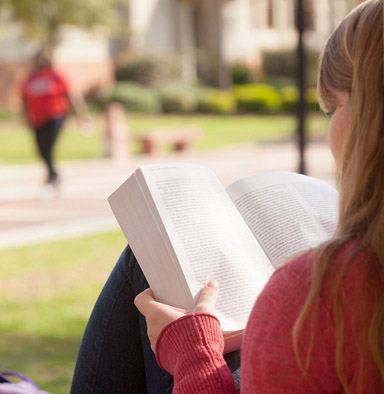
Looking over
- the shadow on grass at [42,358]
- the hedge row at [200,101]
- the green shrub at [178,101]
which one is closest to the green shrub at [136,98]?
the hedge row at [200,101]

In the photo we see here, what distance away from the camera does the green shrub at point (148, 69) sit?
79.3ft

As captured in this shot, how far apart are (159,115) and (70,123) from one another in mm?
3414

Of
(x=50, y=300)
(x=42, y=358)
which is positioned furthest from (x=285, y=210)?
(x=50, y=300)

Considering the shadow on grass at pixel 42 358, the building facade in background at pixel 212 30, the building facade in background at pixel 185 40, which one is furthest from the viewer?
the building facade in background at pixel 212 30

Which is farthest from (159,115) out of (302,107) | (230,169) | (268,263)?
(268,263)

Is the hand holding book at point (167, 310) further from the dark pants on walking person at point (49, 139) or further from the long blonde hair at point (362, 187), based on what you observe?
the dark pants on walking person at point (49, 139)

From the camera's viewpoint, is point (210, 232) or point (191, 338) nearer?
point (191, 338)

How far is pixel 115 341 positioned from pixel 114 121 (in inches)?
407

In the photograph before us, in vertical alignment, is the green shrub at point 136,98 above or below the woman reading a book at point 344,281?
below

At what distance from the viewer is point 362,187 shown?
0.96 meters

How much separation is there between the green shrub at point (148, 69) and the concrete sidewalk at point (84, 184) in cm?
1078

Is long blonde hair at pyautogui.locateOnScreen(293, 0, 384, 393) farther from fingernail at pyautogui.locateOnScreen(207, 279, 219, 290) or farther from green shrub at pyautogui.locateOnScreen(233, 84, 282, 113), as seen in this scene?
green shrub at pyautogui.locateOnScreen(233, 84, 282, 113)

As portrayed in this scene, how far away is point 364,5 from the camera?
3.38ft

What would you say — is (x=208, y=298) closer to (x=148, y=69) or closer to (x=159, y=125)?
(x=159, y=125)
